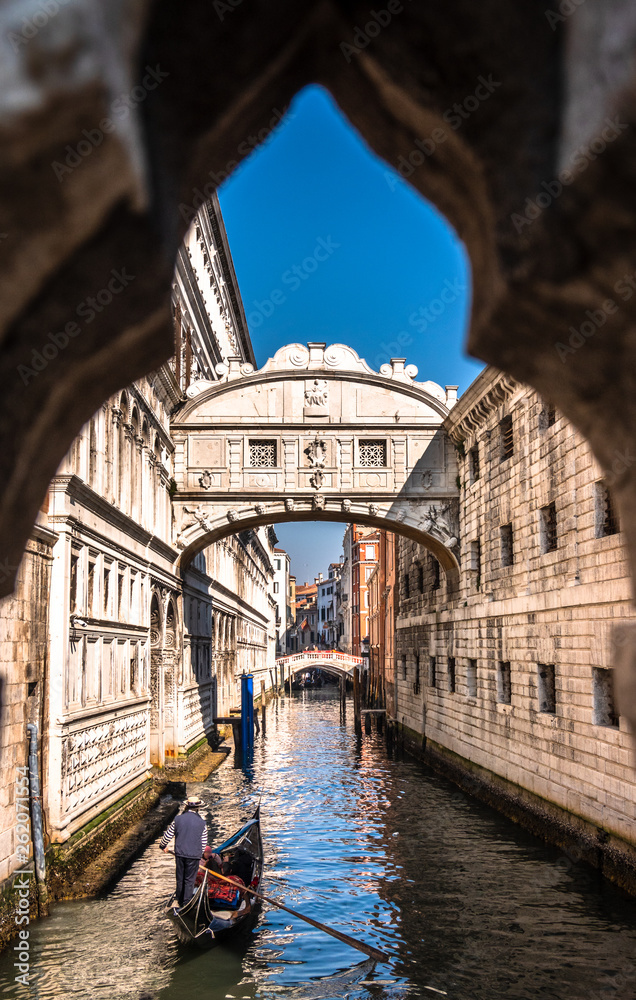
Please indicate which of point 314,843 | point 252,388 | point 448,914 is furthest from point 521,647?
point 252,388

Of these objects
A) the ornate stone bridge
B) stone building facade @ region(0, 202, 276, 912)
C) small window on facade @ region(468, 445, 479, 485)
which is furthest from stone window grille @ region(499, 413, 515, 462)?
stone building facade @ region(0, 202, 276, 912)

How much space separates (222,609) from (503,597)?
13934mm

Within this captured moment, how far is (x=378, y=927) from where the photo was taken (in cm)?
820

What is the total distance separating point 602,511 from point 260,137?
860 cm

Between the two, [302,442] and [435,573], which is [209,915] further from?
[435,573]

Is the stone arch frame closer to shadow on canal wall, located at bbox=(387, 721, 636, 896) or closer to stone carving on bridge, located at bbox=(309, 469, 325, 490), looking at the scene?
stone carving on bridge, located at bbox=(309, 469, 325, 490)

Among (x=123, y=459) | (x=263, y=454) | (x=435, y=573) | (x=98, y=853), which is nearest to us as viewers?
(x=98, y=853)

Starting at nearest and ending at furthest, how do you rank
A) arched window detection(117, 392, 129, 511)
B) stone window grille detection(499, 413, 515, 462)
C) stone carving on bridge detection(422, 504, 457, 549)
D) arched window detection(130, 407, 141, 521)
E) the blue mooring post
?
arched window detection(117, 392, 129, 511), arched window detection(130, 407, 141, 521), stone window grille detection(499, 413, 515, 462), stone carving on bridge detection(422, 504, 457, 549), the blue mooring post

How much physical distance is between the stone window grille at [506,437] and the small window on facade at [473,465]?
1.69 metres

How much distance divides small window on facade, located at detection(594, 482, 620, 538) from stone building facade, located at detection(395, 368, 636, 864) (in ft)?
0.05

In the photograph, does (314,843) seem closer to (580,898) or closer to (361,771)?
(580,898)

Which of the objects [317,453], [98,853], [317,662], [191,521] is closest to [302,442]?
[317,453]

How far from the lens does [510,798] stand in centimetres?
1299

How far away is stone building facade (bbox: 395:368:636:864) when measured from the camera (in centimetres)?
963
